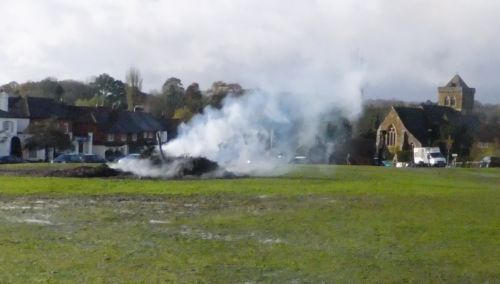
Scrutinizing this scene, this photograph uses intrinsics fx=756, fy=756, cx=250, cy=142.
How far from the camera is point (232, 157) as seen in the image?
56562mm

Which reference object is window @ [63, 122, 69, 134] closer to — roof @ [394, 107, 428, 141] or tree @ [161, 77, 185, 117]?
tree @ [161, 77, 185, 117]

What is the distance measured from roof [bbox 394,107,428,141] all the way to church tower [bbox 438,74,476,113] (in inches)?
935

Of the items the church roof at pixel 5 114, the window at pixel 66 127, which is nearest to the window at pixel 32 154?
the church roof at pixel 5 114

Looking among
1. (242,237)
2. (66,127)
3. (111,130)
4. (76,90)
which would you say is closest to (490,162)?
(111,130)

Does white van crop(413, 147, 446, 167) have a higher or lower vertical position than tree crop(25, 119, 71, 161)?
lower

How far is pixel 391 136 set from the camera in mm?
124500

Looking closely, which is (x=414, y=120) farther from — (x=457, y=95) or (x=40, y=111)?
(x=40, y=111)

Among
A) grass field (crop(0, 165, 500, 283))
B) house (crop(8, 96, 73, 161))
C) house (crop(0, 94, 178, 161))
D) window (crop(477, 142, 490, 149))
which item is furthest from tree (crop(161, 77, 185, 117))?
grass field (crop(0, 165, 500, 283))

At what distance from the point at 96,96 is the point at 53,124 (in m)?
57.9

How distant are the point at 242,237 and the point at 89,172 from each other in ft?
100

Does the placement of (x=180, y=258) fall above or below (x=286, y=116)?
below

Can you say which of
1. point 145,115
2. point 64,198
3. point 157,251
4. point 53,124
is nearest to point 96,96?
point 145,115

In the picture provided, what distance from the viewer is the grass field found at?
14016mm

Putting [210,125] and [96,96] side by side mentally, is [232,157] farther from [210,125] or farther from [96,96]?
[96,96]
